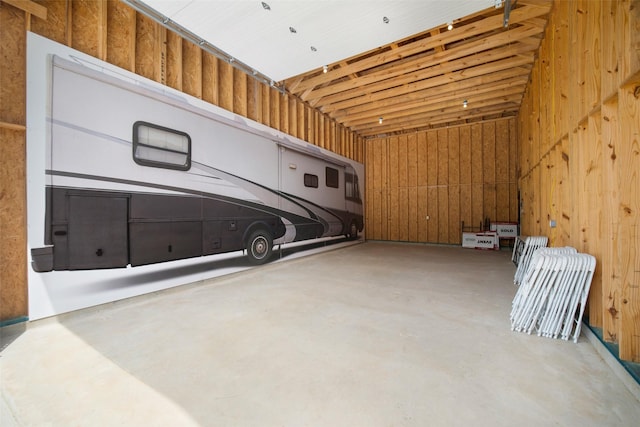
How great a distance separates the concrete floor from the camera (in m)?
1.44

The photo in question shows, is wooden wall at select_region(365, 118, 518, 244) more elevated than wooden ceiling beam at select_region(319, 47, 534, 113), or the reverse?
wooden ceiling beam at select_region(319, 47, 534, 113)

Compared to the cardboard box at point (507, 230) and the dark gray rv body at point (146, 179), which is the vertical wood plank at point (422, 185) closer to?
the cardboard box at point (507, 230)

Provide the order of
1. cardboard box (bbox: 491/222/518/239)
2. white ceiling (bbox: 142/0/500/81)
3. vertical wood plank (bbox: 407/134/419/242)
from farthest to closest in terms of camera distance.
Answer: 1. vertical wood plank (bbox: 407/134/419/242)
2. cardboard box (bbox: 491/222/518/239)
3. white ceiling (bbox: 142/0/500/81)

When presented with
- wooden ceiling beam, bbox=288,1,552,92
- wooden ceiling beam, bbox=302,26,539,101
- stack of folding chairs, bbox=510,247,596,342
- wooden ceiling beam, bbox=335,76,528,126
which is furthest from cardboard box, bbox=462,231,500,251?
stack of folding chairs, bbox=510,247,596,342

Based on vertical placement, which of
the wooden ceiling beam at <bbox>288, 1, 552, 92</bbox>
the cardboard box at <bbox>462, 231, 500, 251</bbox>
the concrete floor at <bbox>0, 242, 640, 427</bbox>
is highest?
the wooden ceiling beam at <bbox>288, 1, 552, 92</bbox>

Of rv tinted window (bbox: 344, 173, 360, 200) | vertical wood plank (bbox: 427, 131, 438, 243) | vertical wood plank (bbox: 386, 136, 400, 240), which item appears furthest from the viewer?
vertical wood plank (bbox: 386, 136, 400, 240)

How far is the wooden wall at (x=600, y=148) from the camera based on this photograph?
181 centimetres

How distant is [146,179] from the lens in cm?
356

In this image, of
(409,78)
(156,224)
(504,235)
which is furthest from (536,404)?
(504,235)

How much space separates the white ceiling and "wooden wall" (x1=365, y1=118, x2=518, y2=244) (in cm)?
614

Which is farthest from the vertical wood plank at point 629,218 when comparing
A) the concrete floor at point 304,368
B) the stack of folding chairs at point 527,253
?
the stack of folding chairs at point 527,253

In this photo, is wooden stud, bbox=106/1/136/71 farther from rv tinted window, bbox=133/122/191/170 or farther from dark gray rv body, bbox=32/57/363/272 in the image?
rv tinted window, bbox=133/122/191/170

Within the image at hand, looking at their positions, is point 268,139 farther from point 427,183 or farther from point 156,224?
point 427,183

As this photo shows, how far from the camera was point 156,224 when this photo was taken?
11.9 feet
